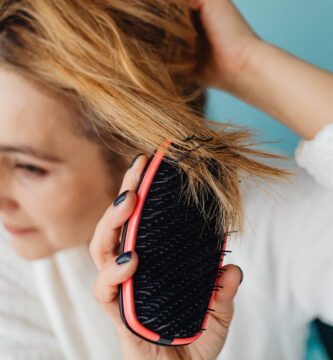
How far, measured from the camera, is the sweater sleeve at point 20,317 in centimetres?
83

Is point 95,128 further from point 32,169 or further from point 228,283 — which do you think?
point 228,283

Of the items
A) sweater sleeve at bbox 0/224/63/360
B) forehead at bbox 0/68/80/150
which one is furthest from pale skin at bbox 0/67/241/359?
sweater sleeve at bbox 0/224/63/360

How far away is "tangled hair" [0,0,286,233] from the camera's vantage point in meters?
0.51

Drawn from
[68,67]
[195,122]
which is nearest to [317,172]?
[195,122]

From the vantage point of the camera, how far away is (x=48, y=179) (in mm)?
667

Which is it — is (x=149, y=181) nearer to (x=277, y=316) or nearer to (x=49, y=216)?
(x=49, y=216)

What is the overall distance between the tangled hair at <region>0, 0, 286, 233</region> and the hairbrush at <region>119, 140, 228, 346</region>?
0.07ft

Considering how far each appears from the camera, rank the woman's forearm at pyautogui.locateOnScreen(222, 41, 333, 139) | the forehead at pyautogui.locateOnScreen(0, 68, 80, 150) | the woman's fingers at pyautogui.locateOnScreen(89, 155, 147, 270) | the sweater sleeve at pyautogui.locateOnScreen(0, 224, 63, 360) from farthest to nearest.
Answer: the sweater sleeve at pyautogui.locateOnScreen(0, 224, 63, 360)
the woman's forearm at pyautogui.locateOnScreen(222, 41, 333, 139)
the forehead at pyautogui.locateOnScreen(0, 68, 80, 150)
the woman's fingers at pyautogui.locateOnScreen(89, 155, 147, 270)

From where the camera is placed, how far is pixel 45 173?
2.17 ft

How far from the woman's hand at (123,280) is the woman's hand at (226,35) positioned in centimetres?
38

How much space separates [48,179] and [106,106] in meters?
0.15

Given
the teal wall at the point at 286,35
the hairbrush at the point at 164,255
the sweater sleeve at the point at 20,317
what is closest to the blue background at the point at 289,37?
the teal wall at the point at 286,35

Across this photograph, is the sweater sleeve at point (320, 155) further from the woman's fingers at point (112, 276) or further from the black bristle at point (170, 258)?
the woman's fingers at point (112, 276)

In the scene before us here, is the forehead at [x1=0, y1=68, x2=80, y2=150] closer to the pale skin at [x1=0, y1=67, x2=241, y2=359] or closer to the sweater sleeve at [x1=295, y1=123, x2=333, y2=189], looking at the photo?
the pale skin at [x1=0, y1=67, x2=241, y2=359]
